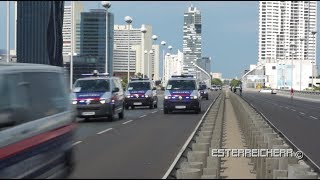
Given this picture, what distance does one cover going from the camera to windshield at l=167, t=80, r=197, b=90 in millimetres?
29859

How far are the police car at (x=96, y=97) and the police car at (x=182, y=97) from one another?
570 centimetres

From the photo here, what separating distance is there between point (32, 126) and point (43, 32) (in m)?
25.1

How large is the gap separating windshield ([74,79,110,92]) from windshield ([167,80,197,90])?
6.96 meters

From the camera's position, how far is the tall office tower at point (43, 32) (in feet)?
98.2

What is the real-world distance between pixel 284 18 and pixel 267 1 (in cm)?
661

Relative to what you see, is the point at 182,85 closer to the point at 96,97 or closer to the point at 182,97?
the point at 182,97

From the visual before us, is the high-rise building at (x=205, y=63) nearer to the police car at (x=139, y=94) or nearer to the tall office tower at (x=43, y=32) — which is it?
the police car at (x=139, y=94)

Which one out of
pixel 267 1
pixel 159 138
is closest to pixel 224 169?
pixel 159 138

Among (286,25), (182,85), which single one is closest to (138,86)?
(182,85)

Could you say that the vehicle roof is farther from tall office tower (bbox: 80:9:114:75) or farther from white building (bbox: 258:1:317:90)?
white building (bbox: 258:1:317:90)

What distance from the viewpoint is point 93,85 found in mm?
23500

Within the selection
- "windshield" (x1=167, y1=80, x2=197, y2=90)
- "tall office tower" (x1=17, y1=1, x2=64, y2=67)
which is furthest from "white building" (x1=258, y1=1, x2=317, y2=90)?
"tall office tower" (x1=17, y1=1, x2=64, y2=67)

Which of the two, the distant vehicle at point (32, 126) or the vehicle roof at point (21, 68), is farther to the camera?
the vehicle roof at point (21, 68)

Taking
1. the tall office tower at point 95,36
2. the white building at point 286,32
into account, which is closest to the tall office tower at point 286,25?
the white building at point 286,32
